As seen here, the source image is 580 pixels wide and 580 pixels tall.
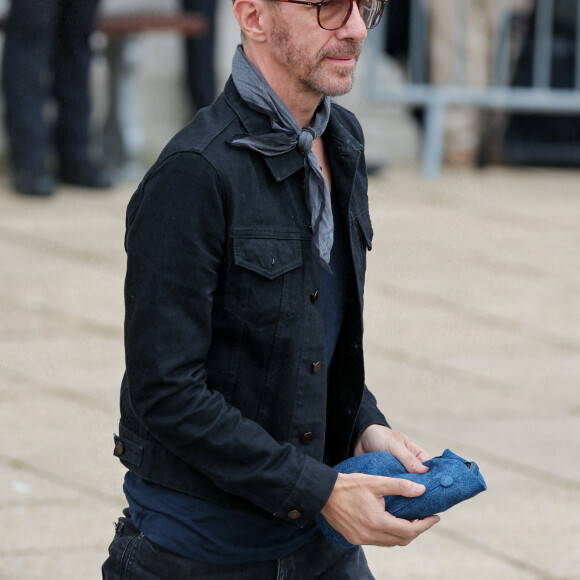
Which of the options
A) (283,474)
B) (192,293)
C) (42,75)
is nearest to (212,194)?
(192,293)

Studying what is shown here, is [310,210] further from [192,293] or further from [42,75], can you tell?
[42,75]

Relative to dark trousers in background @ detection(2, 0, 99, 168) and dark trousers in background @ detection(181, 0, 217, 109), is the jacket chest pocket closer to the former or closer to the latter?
dark trousers in background @ detection(2, 0, 99, 168)

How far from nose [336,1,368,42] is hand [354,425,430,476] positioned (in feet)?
2.39

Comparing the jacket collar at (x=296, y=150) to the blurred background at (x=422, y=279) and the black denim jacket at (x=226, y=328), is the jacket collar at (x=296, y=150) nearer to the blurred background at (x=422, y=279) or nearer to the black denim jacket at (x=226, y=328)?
the black denim jacket at (x=226, y=328)

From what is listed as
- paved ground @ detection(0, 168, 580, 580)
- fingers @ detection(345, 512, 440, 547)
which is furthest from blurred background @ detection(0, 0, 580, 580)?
fingers @ detection(345, 512, 440, 547)

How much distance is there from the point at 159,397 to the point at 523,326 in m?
4.36

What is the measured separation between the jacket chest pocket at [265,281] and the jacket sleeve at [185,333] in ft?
0.12

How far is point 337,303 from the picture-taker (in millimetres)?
2369

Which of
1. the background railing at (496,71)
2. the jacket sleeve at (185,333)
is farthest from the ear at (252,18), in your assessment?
the background railing at (496,71)

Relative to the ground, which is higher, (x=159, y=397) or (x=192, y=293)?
(x=192, y=293)

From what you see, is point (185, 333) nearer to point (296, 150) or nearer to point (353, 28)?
point (296, 150)

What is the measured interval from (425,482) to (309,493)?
0.21m

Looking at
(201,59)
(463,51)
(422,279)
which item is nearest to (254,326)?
(422,279)

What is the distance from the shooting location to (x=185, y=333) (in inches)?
81.7
